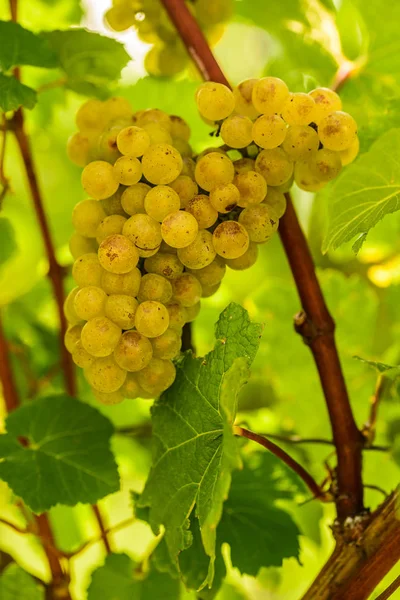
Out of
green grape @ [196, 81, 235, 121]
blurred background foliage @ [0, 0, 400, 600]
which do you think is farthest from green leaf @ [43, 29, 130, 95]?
green grape @ [196, 81, 235, 121]

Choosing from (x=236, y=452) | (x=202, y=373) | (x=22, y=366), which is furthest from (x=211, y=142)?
(x=236, y=452)

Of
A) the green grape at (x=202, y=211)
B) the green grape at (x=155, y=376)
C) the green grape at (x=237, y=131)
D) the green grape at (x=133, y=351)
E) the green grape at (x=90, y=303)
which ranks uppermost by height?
the green grape at (x=237, y=131)

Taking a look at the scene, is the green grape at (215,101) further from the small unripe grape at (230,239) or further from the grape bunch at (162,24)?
the grape bunch at (162,24)

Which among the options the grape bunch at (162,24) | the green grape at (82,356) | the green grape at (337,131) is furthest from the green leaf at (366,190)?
the grape bunch at (162,24)

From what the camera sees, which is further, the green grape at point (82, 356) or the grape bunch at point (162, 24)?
the grape bunch at point (162, 24)

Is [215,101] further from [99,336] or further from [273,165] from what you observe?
[99,336]

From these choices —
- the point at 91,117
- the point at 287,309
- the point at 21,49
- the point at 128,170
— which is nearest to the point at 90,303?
the point at 128,170

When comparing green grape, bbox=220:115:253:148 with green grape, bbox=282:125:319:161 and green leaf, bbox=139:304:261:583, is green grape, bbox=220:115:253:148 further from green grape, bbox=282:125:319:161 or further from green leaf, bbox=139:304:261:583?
green leaf, bbox=139:304:261:583
